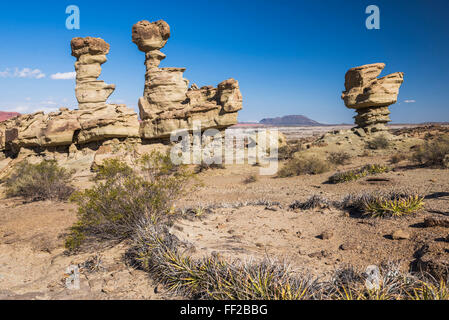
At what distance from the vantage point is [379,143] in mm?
17016

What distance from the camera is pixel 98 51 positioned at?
55.6ft

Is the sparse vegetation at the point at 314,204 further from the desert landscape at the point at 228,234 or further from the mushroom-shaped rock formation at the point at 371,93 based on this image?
the mushroom-shaped rock formation at the point at 371,93

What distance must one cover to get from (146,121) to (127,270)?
1453cm

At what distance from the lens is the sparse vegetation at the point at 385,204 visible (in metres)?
4.90

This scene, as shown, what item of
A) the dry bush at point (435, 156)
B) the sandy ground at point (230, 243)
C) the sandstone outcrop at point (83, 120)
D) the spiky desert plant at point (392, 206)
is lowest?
the sandy ground at point (230, 243)

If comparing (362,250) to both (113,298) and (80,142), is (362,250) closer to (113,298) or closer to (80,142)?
(113,298)

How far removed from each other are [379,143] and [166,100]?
14515mm

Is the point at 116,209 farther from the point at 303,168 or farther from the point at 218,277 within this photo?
the point at 303,168

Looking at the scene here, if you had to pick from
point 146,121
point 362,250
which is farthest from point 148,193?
point 146,121

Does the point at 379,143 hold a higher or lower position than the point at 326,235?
higher

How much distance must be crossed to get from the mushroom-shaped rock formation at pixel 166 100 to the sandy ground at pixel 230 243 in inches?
403

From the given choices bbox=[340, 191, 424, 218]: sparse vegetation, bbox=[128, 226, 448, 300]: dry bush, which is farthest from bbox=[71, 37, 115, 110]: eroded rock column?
bbox=[340, 191, 424, 218]: sparse vegetation

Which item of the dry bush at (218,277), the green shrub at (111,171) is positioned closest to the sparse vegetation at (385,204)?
the dry bush at (218,277)

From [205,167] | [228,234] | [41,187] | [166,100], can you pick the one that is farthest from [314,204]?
[166,100]
